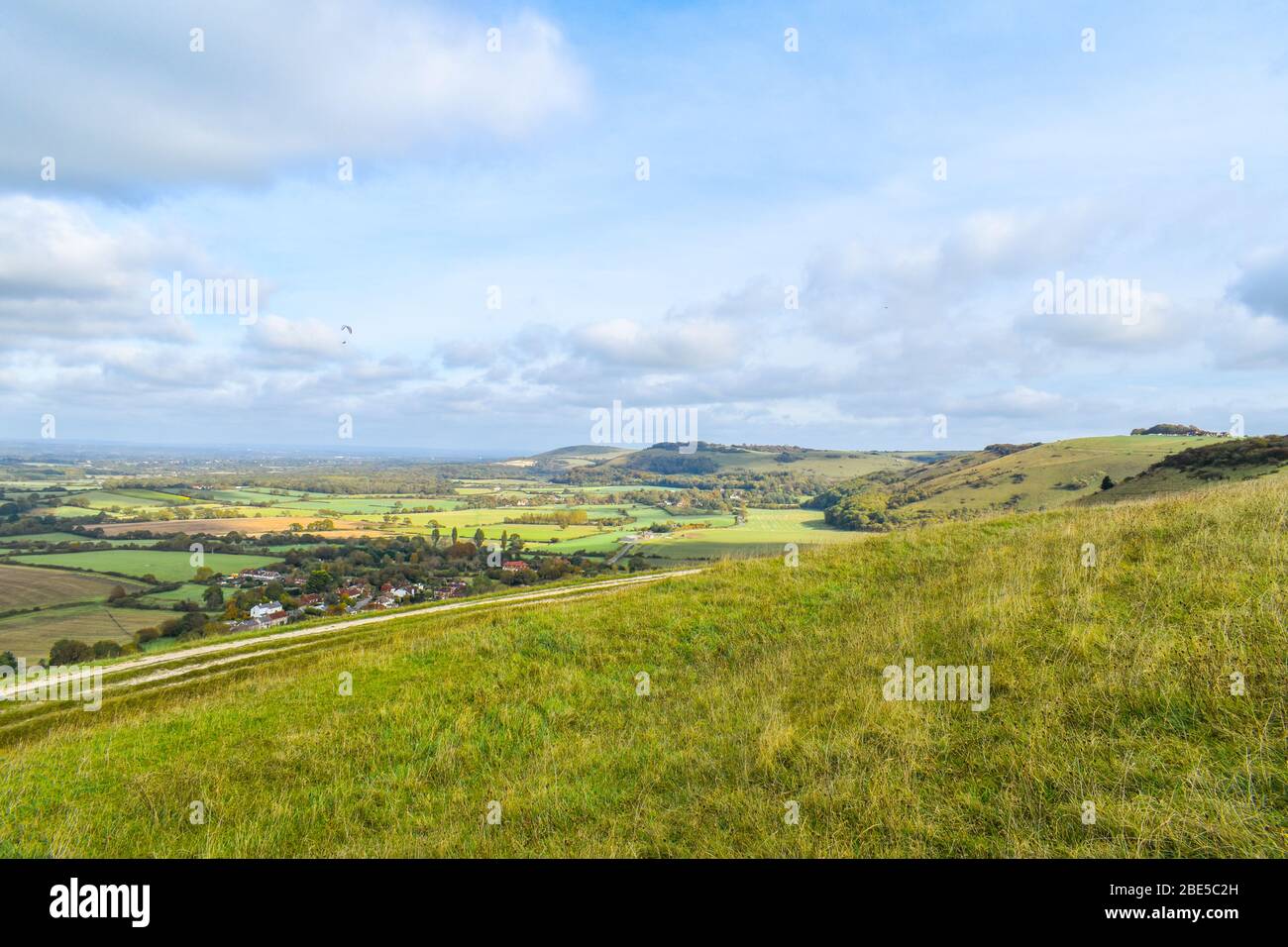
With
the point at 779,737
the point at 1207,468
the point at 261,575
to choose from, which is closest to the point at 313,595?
the point at 261,575

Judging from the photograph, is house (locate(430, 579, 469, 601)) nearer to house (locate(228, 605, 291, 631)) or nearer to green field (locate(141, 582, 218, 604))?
house (locate(228, 605, 291, 631))

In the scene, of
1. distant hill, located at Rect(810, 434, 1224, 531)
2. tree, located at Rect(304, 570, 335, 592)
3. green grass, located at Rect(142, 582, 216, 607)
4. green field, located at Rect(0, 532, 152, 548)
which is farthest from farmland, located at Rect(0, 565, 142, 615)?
distant hill, located at Rect(810, 434, 1224, 531)

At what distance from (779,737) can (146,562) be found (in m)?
71.5

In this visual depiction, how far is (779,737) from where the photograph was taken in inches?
269

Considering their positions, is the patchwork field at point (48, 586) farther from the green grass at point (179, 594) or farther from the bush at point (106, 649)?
the bush at point (106, 649)

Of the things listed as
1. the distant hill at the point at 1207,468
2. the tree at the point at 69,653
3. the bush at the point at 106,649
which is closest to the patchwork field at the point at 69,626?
the tree at the point at 69,653

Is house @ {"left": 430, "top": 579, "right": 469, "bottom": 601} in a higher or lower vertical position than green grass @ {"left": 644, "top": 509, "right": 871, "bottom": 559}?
lower

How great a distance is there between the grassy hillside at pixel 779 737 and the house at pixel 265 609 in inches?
862

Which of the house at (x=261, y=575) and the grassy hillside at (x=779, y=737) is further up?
the grassy hillside at (x=779, y=737)

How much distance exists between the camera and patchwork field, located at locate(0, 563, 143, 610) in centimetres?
4144

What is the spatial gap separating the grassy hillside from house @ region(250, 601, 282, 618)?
21891 millimetres

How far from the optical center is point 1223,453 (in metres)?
39.8

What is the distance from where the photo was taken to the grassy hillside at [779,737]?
Result: 16.4 ft
